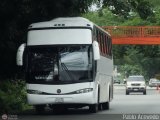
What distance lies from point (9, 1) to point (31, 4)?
118 cm

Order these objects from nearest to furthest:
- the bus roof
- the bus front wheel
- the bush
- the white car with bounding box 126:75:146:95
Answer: the bus roof → the bush → the bus front wheel → the white car with bounding box 126:75:146:95

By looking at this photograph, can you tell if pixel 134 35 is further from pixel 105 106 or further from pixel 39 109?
pixel 39 109

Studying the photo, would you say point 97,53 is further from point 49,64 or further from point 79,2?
point 79,2

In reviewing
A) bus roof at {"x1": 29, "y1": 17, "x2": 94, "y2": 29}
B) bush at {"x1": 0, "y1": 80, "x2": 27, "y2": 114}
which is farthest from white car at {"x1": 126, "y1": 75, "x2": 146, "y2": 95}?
bus roof at {"x1": 29, "y1": 17, "x2": 94, "y2": 29}

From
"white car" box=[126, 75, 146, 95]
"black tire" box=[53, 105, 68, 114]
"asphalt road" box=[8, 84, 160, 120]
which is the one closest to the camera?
"asphalt road" box=[8, 84, 160, 120]

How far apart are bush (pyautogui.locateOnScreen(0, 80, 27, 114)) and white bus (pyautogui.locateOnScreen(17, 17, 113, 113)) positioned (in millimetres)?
1586

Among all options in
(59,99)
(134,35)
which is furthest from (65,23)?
(134,35)

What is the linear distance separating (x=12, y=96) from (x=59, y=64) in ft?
15.6

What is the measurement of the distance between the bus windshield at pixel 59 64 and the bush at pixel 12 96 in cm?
218

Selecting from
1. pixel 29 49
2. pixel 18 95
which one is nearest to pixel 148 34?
pixel 18 95

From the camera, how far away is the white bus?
940 inches

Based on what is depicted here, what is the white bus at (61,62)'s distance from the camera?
23875 millimetres

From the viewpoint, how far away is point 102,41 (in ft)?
92.8

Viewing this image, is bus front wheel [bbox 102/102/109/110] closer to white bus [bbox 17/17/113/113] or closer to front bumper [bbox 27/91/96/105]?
white bus [bbox 17/17/113/113]
